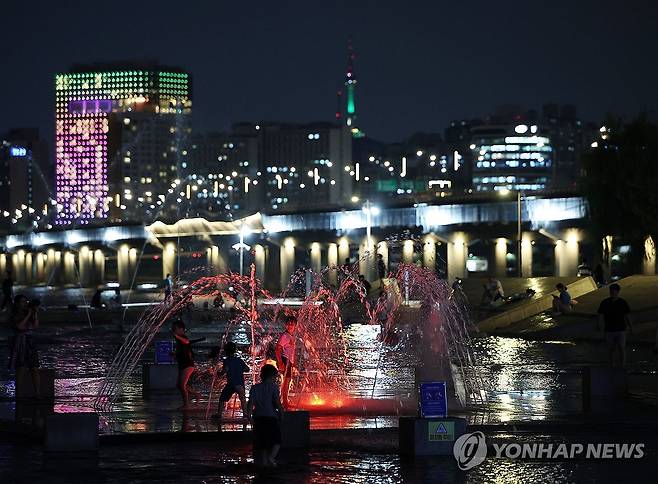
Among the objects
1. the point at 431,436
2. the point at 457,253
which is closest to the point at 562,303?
the point at 431,436

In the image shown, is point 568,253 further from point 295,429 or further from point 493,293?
point 295,429

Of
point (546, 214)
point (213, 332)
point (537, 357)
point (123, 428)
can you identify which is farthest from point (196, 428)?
point (546, 214)

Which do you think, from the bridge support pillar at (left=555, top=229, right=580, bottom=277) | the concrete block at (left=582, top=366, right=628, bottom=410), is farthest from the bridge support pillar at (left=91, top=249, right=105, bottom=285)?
the concrete block at (left=582, top=366, right=628, bottom=410)

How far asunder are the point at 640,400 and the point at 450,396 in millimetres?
3127

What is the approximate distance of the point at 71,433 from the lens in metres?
18.0

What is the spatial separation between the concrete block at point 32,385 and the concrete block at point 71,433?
6.46 metres

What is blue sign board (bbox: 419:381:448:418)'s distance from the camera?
56.6 ft

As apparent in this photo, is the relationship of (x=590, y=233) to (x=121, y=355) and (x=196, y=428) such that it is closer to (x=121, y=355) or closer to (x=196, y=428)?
(x=121, y=355)

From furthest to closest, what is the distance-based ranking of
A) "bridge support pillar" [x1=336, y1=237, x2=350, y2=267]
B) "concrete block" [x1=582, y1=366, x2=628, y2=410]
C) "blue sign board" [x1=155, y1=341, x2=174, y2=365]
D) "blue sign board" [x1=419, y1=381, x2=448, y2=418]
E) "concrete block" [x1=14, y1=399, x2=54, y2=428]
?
"bridge support pillar" [x1=336, y1=237, x2=350, y2=267] < "blue sign board" [x1=155, y1=341, x2=174, y2=365] < "concrete block" [x1=582, y1=366, x2=628, y2=410] < "concrete block" [x1=14, y1=399, x2=54, y2=428] < "blue sign board" [x1=419, y1=381, x2=448, y2=418]

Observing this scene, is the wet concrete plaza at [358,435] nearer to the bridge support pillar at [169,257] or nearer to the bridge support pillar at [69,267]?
the bridge support pillar at [169,257]

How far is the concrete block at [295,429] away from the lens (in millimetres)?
18531

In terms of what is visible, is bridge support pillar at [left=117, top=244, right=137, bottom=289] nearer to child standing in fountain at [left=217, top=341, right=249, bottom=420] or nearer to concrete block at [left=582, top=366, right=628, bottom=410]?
concrete block at [left=582, top=366, right=628, bottom=410]
